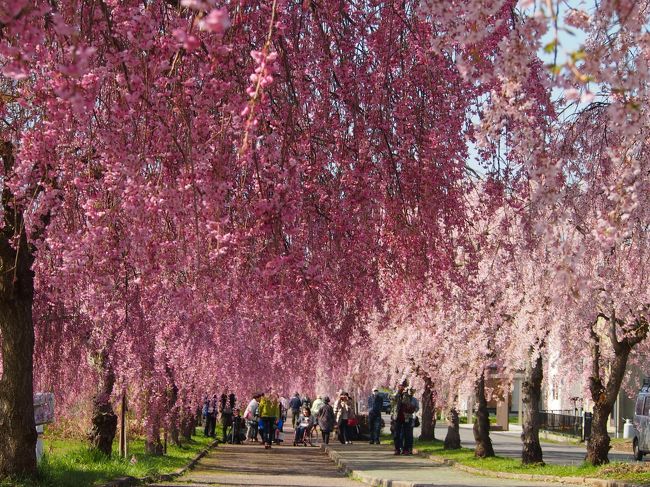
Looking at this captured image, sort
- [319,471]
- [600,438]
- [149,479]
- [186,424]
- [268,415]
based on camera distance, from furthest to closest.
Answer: [268,415] < [186,424] < [319,471] < [600,438] < [149,479]

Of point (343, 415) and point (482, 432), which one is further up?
point (343, 415)

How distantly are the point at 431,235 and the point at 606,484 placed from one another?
31.1ft

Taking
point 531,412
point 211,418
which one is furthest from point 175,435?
point 211,418

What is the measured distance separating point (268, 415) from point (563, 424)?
19450 millimetres

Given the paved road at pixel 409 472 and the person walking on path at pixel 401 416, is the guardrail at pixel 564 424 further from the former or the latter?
the paved road at pixel 409 472

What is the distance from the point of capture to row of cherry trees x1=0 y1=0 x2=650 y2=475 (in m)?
7.52

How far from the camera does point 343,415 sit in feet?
150

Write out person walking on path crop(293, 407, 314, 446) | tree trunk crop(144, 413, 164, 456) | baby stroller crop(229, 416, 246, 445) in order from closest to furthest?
tree trunk crop(144, 413, 164, 456), person walking on path crop(293, 407, 314, 446), baby stroller crop(229, 416, 246, 445)

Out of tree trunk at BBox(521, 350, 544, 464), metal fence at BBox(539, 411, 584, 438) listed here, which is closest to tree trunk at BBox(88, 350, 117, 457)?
tree trunk at BBox(521, 350, 544, 464)

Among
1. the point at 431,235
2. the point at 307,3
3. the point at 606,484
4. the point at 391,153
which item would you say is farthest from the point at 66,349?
the point at 307,3

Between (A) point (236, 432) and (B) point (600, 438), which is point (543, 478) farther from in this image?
(A) point (236, 432)

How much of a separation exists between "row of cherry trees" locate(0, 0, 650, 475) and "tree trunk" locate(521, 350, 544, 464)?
302 inches

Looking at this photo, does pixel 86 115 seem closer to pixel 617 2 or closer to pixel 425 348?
pixel 617 2

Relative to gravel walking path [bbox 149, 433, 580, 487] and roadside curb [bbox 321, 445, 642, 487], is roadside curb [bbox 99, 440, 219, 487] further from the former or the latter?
roadside curb [bbox 321, 445, 642, 487]
